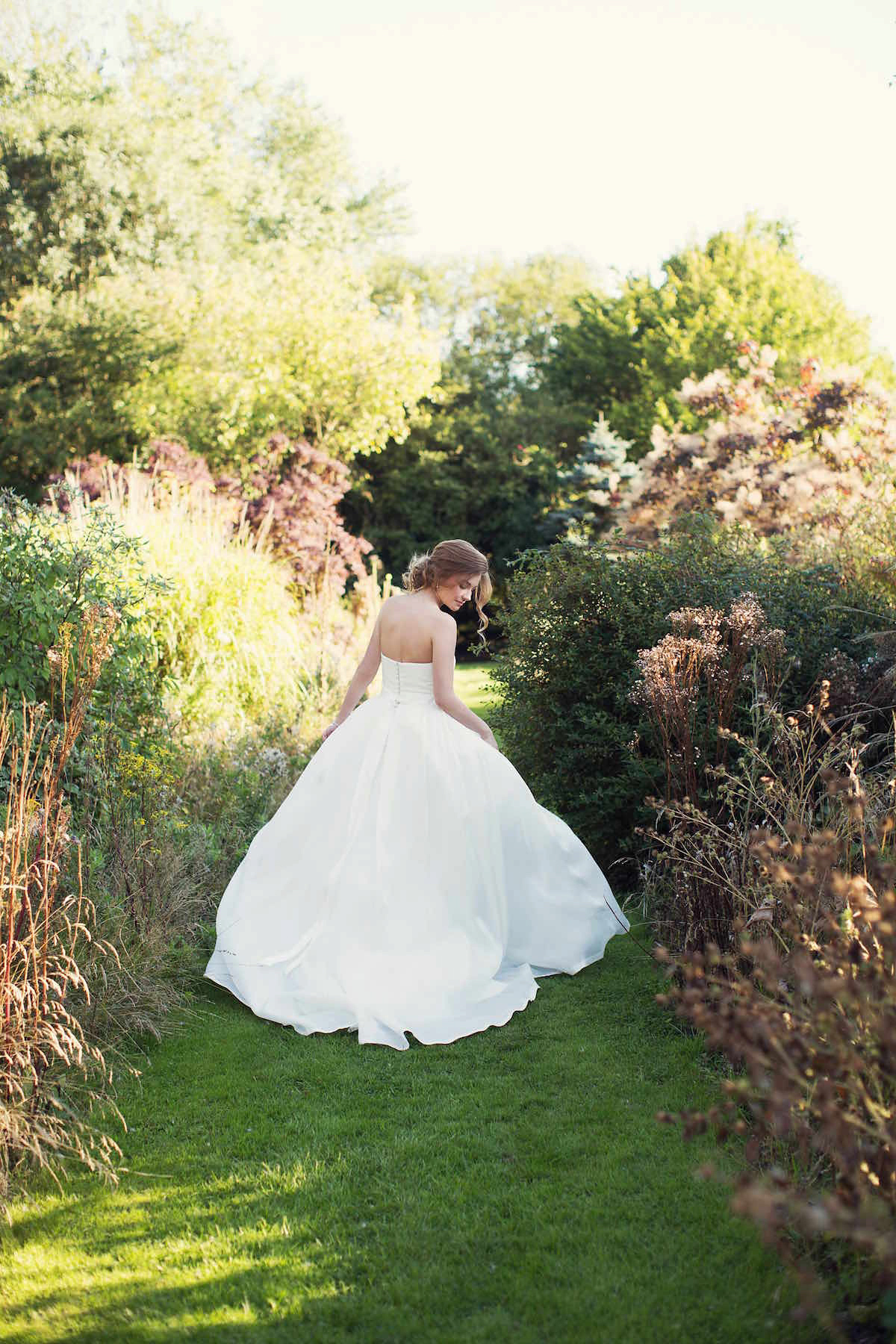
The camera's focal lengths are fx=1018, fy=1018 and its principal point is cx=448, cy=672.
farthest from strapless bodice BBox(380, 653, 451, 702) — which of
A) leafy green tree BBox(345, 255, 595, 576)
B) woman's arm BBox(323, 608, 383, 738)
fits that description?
leafy green tree BBox(345, 255, 595, 576)

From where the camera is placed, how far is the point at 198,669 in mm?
7453

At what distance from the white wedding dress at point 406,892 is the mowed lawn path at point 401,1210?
0.71ft

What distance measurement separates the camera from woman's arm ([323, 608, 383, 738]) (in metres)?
4.79

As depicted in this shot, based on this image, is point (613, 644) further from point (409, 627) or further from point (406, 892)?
point (406, 892)

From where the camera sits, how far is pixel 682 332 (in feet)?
72.0

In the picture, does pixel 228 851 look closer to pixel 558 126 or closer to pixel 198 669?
pixel 198 669

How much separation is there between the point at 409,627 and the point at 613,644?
4.63ft

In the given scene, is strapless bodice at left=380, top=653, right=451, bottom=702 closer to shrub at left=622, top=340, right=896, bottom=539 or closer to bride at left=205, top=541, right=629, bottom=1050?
bride at left=205, top=541, right=629, bottom=1050

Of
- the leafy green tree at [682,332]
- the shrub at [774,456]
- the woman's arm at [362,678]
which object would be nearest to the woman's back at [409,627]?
the woman's arm at [362,678]

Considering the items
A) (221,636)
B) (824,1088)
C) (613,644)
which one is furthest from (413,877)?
(221,636)

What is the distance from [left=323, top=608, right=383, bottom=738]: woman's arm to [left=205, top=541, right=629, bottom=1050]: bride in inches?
0.4

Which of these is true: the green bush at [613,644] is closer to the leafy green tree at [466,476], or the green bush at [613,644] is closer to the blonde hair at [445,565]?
the blonde hair at [445,565]

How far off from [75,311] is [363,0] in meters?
6.49

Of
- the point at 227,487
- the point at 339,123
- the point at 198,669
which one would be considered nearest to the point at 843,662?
the point at 198,669
